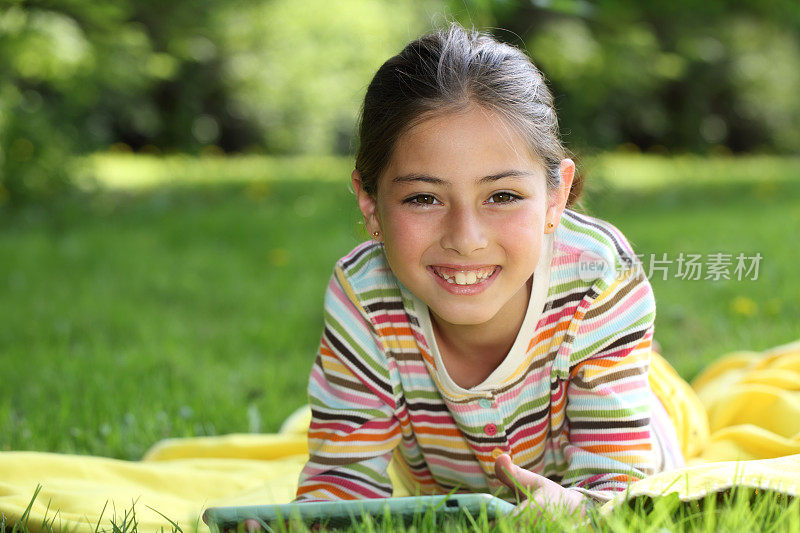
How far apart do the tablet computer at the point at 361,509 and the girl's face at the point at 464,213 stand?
0.40 meters

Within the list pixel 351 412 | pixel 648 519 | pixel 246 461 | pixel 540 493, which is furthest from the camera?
pixel 246 461

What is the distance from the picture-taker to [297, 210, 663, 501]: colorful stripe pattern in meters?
1.93

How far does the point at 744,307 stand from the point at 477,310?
8.53ft

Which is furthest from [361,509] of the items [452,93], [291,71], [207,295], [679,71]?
[679,71]

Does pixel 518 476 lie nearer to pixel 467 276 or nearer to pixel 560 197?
pixel 467 276

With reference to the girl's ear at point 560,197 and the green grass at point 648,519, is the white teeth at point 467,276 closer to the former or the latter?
the girl's ear at point 560,197

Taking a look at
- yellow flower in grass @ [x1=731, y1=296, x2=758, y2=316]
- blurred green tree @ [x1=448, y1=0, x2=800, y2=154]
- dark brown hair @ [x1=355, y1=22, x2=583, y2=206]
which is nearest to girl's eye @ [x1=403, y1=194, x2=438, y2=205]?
dark brown hair @ [x1=355, y1=22, x2=583, y2=206]

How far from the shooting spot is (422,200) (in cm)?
182

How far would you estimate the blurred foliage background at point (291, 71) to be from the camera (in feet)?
23.0

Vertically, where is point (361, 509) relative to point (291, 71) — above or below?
below

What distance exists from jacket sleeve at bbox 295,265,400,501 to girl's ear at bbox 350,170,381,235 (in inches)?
7.0

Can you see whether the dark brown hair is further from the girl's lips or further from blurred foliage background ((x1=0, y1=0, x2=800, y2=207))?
blurred foliage background ((x1=0, y1=0, x2=800, y2=207))

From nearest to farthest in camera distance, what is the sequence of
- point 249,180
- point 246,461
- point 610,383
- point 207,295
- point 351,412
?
point 610,383, point 351,412, point 246,461, point 207,295, point 249,180

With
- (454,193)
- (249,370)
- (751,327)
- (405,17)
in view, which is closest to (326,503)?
(454,193)
